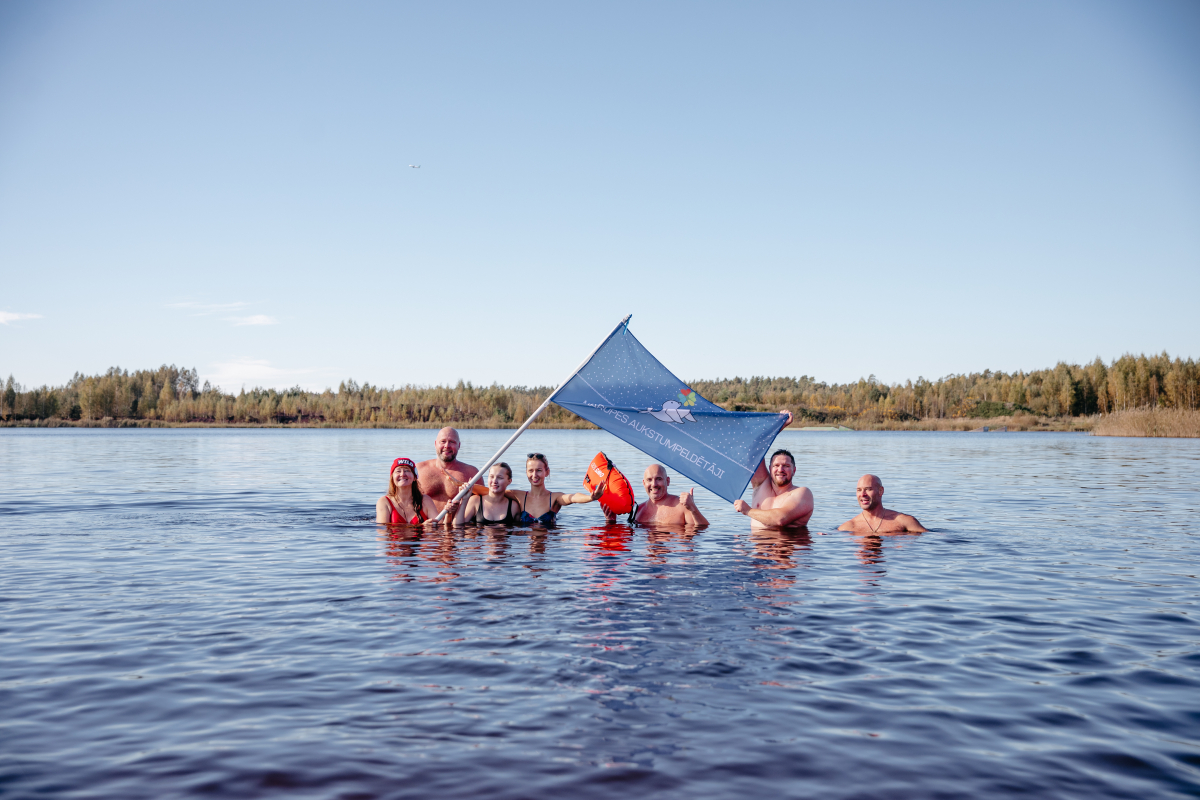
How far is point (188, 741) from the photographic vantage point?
5.46 metres

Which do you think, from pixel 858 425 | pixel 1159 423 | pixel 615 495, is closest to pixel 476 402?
pixel 858 425

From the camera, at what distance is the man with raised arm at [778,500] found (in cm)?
1479

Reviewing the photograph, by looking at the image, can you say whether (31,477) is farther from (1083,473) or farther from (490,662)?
(1083,473)

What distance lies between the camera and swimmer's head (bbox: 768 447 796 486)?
14.3 meters

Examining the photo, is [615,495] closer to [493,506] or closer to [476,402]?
[493,506]

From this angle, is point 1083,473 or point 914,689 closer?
point 914,689

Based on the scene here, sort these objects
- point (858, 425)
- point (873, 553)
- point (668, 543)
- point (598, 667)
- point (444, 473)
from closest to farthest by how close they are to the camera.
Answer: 1. point (598, 667)
2. point (873, 553)
3. point (668, 543)
4. point (444, 473)
5. point (858, 425)

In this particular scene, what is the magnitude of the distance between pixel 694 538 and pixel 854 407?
155337 millimetres

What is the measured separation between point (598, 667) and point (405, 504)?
9.59 m

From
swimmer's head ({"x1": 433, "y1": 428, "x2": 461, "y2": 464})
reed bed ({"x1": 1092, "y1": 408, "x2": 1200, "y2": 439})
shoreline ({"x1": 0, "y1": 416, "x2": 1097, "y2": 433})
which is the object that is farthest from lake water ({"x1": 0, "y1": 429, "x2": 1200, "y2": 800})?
shoreline ({"x1": 0, "y1": 416, "x2": 1097, "y2": 433})

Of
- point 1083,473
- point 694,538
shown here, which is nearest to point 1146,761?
point 694,538

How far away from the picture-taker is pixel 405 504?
15805 mm

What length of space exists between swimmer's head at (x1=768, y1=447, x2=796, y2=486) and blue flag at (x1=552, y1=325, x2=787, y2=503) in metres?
0.72

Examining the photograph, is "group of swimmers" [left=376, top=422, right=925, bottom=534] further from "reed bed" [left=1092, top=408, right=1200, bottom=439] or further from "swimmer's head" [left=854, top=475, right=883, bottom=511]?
"reed bed" [left=1092, top=408, right=1200, bottom=439]
